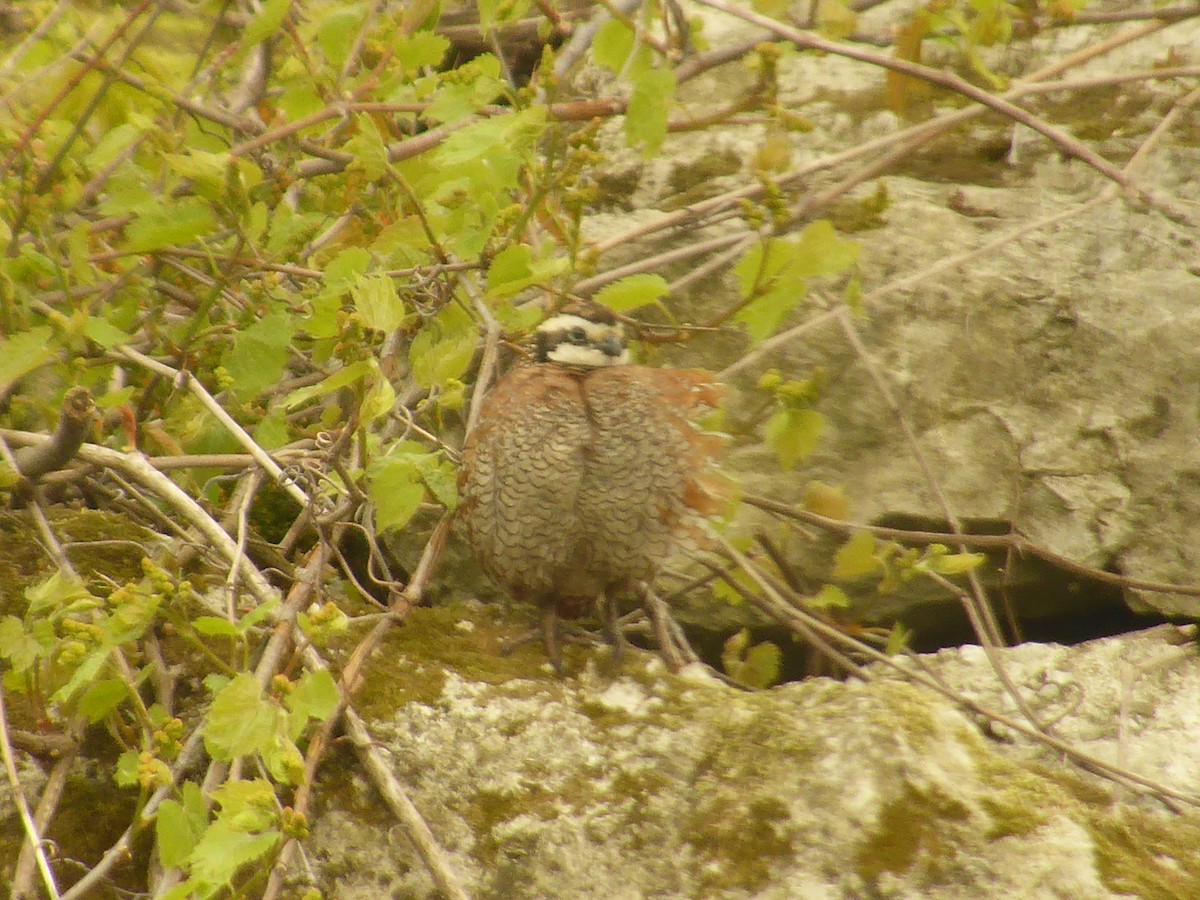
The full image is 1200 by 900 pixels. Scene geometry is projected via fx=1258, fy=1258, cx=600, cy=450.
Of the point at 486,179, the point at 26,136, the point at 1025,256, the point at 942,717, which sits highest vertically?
the point at 26,136

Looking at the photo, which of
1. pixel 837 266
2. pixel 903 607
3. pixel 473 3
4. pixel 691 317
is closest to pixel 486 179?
pixel 837 266

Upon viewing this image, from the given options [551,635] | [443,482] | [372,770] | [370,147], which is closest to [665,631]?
[551,635]

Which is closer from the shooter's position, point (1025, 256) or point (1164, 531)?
point (1164, 531)

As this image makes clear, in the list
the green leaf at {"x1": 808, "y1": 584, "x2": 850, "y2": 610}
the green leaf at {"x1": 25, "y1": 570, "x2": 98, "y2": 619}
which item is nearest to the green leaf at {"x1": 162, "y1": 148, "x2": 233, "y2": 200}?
the green leaf at {"x1": 25, "y1": 570, "x2": 98, "y2": 619}

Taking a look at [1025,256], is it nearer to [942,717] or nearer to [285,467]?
[942,717]

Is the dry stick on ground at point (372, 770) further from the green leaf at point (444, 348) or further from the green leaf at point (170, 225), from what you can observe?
the green leaf at point (170, 225)

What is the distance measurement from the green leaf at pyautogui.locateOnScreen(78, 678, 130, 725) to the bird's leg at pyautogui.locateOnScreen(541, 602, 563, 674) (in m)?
0.91

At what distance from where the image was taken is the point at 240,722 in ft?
6.45

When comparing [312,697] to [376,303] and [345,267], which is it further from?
[345,267]

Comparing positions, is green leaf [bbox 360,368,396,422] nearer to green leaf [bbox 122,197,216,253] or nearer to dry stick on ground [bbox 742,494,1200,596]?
green leaf [bbox 122,197,216,253]

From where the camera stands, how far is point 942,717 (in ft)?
7.88

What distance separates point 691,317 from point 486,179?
117 cm

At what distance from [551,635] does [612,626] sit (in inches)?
6.2

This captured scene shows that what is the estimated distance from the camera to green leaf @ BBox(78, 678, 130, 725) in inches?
87.1
